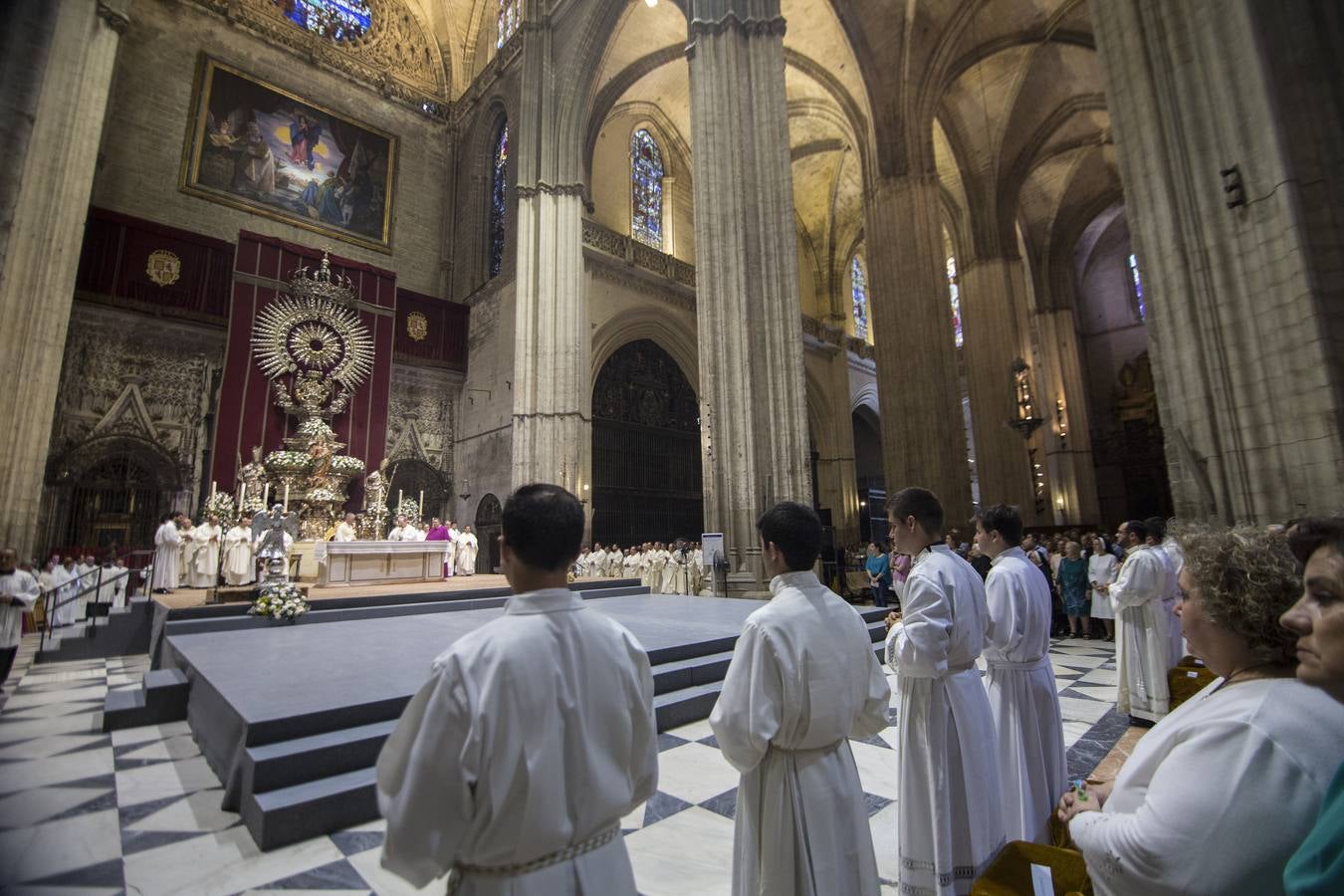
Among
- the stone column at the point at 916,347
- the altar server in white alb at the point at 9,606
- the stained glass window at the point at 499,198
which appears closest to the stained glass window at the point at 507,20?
the stained glass window at the point at 499,198

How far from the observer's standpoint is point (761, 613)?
1.74m

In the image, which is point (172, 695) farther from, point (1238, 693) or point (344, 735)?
point (1238, 693)

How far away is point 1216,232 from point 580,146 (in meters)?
13.7

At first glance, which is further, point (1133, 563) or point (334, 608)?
point (334, 608)

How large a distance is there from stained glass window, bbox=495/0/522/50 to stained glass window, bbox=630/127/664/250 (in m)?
4.70

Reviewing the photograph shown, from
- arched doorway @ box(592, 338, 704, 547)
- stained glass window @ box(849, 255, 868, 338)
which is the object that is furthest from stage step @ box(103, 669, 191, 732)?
stained glass window @ box(849, 255, 868, 338)

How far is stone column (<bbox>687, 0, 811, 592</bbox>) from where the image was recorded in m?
10.0

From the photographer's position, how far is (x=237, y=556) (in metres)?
9.48

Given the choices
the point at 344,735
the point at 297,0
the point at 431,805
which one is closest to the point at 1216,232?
the point at 431,805

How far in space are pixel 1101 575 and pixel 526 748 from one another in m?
8.32

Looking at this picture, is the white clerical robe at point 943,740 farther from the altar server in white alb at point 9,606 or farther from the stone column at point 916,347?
the stone column at point 916,347

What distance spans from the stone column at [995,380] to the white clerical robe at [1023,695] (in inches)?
544

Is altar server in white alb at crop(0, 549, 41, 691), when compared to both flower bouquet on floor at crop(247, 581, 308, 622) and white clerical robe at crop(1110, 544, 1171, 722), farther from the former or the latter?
white clerical robe at crop(1110, 544, 1171, 722)

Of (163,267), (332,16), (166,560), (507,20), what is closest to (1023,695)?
(166,560)
